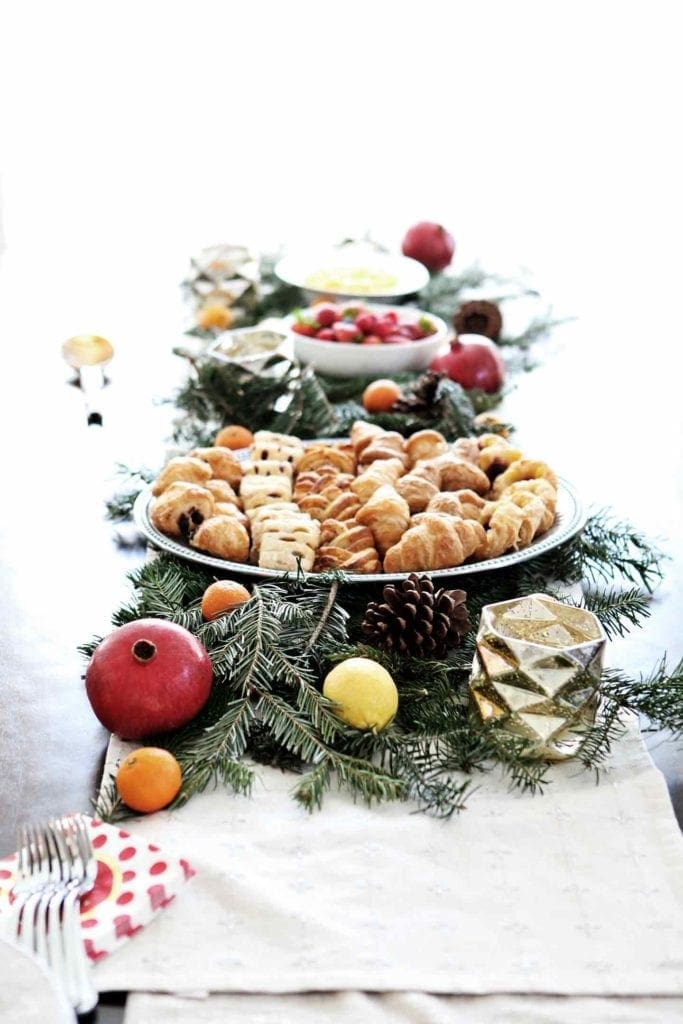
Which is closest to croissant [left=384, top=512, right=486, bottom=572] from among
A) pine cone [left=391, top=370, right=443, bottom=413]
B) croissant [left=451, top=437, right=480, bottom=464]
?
croissant [left=451, top=437, right=480, bottom=464]

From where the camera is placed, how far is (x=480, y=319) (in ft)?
7.28

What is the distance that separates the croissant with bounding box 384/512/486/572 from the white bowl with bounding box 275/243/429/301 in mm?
1129

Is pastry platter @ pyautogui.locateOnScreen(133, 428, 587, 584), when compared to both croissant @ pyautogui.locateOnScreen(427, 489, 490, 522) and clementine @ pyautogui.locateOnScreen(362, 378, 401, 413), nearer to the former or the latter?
croissant @ pyautogui.locateOnScreen(427, 489, 490, 522)

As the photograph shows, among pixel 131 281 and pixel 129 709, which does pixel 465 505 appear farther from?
pixel 131 281

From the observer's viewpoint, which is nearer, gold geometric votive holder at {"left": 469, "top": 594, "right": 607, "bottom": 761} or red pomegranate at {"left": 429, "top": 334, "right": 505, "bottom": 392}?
gold geometric votive holder at {"left": 469, "top": 594, "right": 607, "bottom": 761}

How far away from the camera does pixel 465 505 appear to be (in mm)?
1362

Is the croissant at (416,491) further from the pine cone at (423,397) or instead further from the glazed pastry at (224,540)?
the pine cone at (423,397)

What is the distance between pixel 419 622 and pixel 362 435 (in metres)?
0.46

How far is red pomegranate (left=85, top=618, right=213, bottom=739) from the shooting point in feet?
3.39

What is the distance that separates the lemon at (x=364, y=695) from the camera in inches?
41.1

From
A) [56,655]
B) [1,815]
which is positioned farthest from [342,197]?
[1,815]

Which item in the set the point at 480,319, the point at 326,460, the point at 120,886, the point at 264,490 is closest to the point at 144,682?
the point at 120,886

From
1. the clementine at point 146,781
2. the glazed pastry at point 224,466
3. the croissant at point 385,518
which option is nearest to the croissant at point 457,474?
the croissant at point 385,518

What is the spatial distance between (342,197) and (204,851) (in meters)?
2.71
